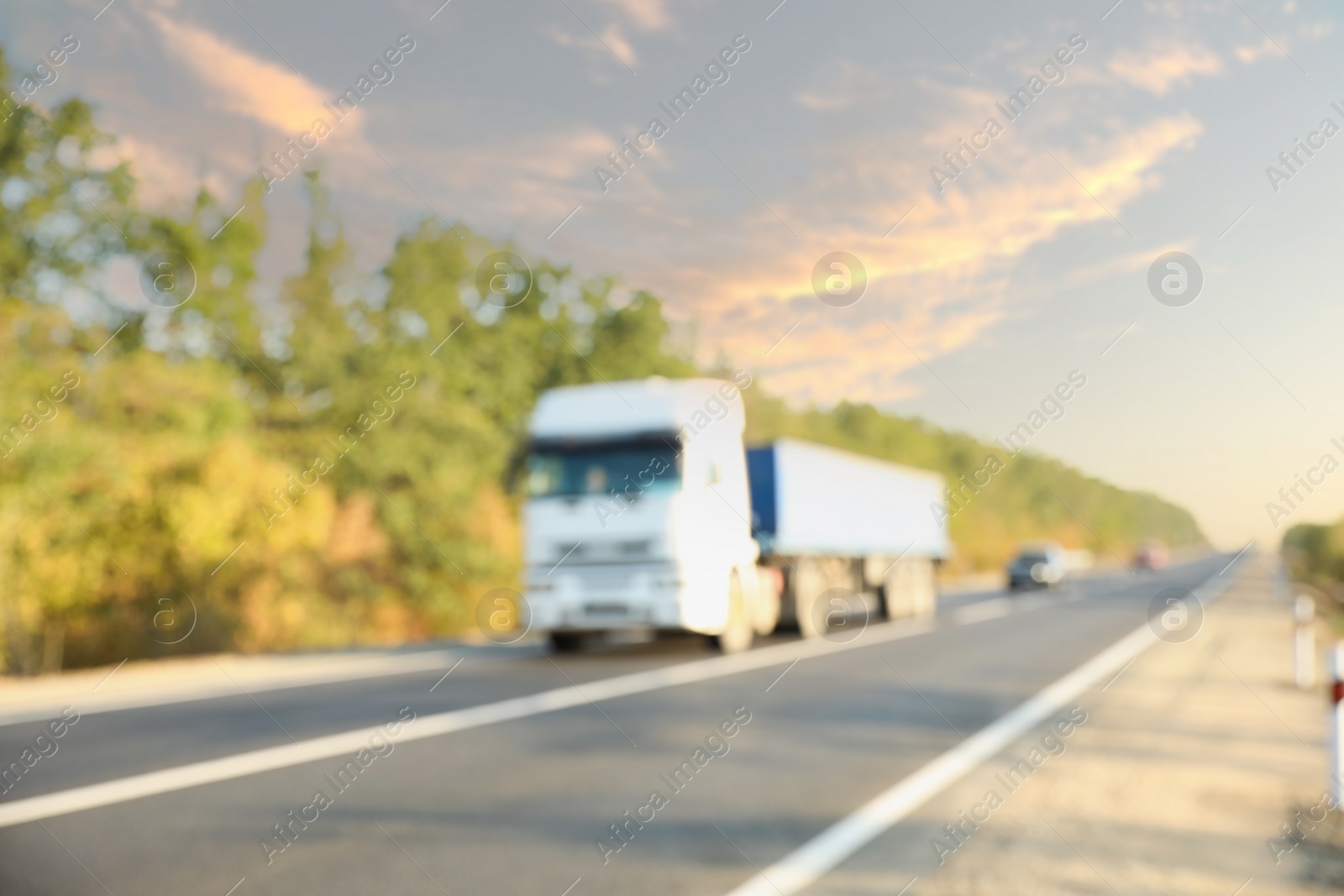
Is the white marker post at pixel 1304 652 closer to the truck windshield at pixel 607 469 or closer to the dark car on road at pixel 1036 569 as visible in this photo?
the truck windshield at pixel 607 469

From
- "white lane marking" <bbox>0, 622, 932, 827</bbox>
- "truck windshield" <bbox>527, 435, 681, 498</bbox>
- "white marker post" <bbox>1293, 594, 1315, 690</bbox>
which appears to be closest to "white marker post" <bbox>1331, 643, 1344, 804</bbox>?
"white lane marking" <bbox>0, 622, 932, 827</bbox>

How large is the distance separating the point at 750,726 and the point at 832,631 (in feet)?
42.4

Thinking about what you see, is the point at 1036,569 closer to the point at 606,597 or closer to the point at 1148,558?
the point at 606,597

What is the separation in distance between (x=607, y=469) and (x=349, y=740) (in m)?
7.35

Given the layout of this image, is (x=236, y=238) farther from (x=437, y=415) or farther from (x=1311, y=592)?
(x=1311, y=592)

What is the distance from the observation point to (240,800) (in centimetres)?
712

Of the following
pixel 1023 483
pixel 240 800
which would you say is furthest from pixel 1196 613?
Answer: pixel 1023 483

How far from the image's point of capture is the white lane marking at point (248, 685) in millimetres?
11746

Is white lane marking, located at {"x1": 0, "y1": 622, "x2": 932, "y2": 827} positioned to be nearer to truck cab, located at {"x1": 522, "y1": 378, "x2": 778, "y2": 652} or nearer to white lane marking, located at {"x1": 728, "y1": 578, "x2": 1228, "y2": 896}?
truck cab, located at {"x1": 522, "y1": 378, "x2": 778, "y2": 652}

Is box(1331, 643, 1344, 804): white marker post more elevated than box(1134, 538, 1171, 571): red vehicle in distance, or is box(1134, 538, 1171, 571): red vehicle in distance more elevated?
box(1331, 643, 1344, 804): white marker post

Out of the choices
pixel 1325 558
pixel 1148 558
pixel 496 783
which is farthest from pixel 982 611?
pixel 1148 558

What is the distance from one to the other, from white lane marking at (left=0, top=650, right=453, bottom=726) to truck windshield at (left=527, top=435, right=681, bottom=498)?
290cm

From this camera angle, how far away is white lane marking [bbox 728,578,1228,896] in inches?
217

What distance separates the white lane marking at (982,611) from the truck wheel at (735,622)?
29.2 ft
